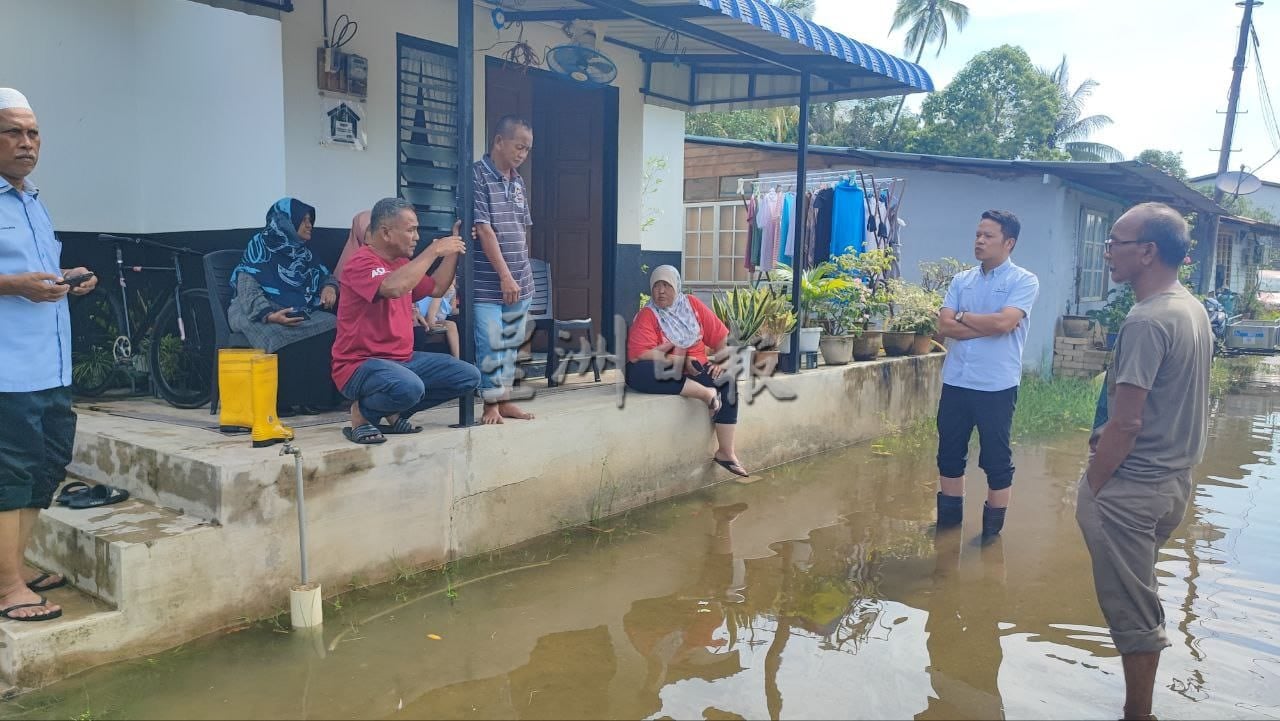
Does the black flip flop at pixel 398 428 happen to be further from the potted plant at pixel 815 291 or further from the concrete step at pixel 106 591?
the potted plant at pixel 815 291

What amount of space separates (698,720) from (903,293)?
22.6ft

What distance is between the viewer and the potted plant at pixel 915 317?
340 inches

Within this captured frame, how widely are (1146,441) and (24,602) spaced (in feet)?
12.7

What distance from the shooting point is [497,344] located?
4730 mm

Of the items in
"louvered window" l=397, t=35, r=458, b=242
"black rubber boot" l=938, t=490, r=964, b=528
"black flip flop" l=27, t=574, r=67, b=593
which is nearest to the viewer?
"black flip flop" l=27, t=574, r=67, b=593

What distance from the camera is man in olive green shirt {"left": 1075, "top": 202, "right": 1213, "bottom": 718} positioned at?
2.75m

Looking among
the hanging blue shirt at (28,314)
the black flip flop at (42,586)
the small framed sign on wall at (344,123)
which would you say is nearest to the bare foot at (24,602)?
the black flip flop at (42,586)

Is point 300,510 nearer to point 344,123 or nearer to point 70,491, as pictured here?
point 70,491

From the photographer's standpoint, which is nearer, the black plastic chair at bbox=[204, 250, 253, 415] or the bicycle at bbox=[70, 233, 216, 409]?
the black plastic chair at bbox=[204, 250, 253, 415]

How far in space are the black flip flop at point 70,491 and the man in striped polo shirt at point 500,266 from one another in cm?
183

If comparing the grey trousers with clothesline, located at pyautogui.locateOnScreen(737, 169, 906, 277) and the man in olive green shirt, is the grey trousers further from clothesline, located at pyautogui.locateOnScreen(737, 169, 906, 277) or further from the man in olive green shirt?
clothesline, located at pyautogui.locateOnScreen(737, 169, 906, 277)

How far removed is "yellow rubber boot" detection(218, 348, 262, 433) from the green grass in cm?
668

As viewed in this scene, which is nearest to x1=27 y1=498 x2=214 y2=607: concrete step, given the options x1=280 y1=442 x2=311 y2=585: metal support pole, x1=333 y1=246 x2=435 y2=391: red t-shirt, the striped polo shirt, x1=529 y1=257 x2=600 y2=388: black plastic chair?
x1=280 y1=442 x2=311 y2=585: metal support pole

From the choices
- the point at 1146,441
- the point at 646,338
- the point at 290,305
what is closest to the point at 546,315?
the point at 646,338
